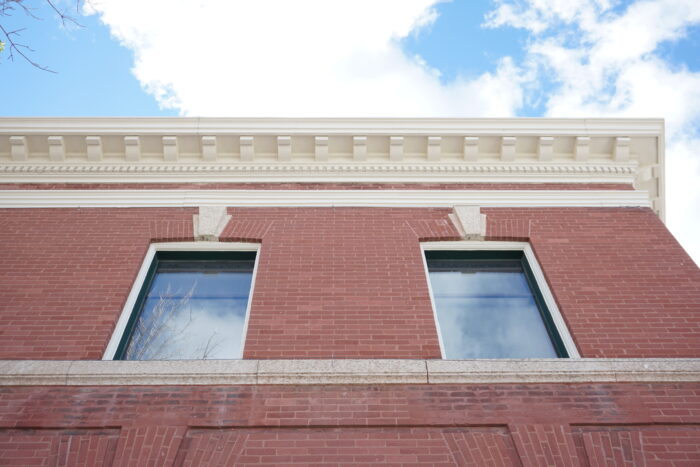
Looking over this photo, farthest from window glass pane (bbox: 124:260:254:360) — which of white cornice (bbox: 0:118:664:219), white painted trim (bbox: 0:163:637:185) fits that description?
white cornice (bbox: 0:118:664:219)

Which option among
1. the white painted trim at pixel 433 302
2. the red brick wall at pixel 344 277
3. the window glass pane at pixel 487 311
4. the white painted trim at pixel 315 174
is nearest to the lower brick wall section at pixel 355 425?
the red brick wall at pixel 344 277

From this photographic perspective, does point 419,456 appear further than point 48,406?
No

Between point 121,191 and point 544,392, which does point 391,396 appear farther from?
point 121,191

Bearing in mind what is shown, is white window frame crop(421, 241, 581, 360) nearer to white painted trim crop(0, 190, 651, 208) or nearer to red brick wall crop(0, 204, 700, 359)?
red brick wall crop(0, 204, 700, 359)

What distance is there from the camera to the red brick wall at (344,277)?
19.8 ft

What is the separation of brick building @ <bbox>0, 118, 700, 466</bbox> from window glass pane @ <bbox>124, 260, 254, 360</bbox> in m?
0.03

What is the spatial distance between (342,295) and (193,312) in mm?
1969

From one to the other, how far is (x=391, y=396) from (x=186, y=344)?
2693 mm

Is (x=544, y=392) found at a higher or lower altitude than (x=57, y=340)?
lower

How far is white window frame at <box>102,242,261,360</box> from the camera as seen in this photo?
241 inches

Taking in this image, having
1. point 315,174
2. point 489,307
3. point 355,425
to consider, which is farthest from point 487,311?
point 315,174

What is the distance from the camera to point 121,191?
808cm

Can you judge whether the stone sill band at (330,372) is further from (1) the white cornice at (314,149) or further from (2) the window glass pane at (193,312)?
(1) the white cornice at (314,149)

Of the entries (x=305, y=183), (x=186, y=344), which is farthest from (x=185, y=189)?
(x=186, y=344)
